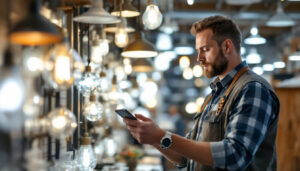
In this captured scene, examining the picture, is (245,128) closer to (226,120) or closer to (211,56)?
(226,120)

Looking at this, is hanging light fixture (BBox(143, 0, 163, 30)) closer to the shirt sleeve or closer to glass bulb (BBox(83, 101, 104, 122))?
glass bulb (BBox(83, 101, 104, 122))

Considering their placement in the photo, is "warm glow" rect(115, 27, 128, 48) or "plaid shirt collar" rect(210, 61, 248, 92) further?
"warm glow" rect(115, 27, 128, 48)

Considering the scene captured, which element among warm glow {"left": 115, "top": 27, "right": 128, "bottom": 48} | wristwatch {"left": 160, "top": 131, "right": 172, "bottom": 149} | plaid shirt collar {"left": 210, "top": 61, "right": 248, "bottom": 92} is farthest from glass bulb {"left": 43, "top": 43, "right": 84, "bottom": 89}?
warm glow {"left": 115, "top": 27, "right": 128, "bottom": 48}

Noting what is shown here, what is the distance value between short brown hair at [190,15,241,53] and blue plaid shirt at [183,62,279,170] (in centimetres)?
37

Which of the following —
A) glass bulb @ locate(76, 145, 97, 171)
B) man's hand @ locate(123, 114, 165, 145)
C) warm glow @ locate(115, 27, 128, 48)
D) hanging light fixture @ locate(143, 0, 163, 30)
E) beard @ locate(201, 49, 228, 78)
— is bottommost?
glass bulb @ locate(76, 145, 97, 171)

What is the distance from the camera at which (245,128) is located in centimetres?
232

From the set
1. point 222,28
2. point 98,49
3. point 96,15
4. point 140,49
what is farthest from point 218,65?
point 98,49

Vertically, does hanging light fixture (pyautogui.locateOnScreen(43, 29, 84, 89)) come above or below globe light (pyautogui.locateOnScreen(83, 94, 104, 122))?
above

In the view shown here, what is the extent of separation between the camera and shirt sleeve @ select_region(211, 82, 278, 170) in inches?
90.3

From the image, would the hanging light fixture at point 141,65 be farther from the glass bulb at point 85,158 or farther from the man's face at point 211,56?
the man's face at point 211,56

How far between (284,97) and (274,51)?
35.6 ft

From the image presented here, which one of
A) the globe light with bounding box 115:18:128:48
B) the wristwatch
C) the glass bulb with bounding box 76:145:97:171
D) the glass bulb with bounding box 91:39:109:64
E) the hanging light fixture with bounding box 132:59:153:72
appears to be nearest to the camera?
the wristwatch

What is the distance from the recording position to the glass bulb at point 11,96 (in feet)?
6.81

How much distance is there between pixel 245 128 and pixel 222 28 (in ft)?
2.22
